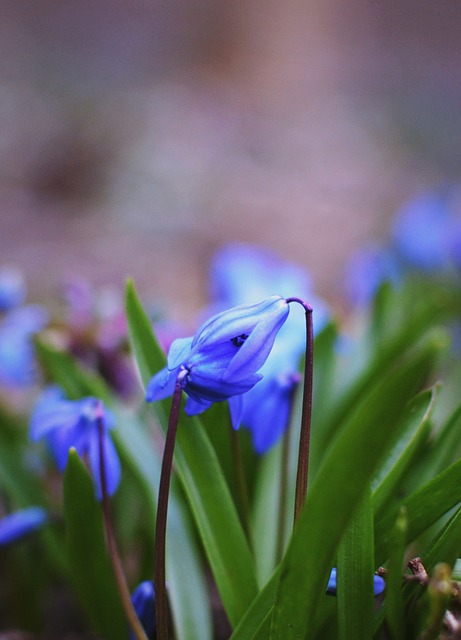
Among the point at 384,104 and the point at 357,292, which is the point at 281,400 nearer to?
the point at 357,292

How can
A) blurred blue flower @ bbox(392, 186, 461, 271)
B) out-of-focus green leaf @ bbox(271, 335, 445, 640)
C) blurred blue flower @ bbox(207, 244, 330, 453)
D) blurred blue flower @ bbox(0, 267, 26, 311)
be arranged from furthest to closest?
blurred blue flower @ bbox(392, 186, 461, 271) < blurred blue flower @ bbox(0, 267, 26, 311) < blurred blue flower @ bbox(207, 244, 330, 453) < out-of-focus green leaf @ bbox(271, 335, 445, 640)

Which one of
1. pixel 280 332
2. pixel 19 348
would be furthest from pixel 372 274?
pixel 19 348

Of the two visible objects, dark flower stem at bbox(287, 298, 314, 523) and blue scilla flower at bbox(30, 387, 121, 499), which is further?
blue scilla flower at bbox(30, 387, 121, 499)

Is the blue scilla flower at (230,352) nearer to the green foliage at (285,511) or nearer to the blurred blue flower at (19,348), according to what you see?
the green foliage at (285,511)

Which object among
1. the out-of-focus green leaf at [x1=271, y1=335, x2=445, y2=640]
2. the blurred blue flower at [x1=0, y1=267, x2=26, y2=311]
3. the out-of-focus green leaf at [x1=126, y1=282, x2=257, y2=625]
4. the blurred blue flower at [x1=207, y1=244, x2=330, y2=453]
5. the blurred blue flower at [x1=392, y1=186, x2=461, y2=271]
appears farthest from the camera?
the blurred blue flower at [x1=392, y1=186, x2=461, y2=271]

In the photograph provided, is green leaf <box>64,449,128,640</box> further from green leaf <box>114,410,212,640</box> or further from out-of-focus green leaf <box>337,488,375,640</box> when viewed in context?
out-of-focus green leaf <box>337,488,375,640</box>

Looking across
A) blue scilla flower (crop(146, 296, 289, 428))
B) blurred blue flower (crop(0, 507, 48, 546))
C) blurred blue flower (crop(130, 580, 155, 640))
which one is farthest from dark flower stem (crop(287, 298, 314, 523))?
blurred blue flower (crop(0, 507, 48, 546))

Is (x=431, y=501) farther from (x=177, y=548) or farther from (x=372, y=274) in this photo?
(x=372, y=274)
